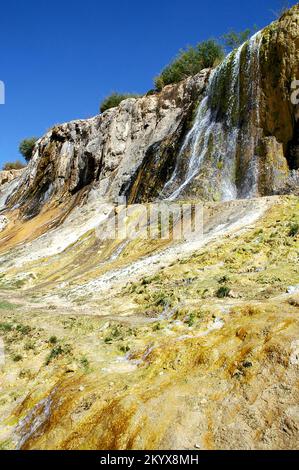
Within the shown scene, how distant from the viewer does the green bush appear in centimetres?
3512

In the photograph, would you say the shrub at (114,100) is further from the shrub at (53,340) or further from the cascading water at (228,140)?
the shrub at (53,340)

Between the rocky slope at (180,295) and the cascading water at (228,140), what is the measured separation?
0.09m

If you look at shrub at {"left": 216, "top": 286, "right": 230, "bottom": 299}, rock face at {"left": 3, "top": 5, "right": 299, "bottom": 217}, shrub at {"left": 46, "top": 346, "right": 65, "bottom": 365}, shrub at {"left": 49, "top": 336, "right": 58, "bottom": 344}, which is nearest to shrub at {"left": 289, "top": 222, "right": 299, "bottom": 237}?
shrub at {"left": 216, "top": 286, "right": 230, "bottom": 299}

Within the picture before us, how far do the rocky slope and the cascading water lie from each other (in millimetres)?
93

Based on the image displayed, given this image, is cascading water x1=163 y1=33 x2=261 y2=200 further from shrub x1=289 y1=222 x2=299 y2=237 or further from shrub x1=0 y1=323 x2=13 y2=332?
shrub x1=0 y1=323 x2=13 y2=332

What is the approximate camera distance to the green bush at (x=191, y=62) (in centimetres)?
3512

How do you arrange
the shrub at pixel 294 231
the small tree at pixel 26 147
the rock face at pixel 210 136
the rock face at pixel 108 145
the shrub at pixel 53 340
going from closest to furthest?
the shrub at pixel 53 340
the shrub at pixel 294 231
the rock face at pixel 210 136
the rock face at pixel 108 145
the small tree at pixel 26 147

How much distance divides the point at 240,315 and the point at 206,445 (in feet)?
10.9

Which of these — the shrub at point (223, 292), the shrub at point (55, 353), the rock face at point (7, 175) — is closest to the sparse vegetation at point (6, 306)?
the shrub at point (55, 353)

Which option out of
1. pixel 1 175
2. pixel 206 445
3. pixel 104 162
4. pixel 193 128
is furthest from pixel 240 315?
pixel 1 175

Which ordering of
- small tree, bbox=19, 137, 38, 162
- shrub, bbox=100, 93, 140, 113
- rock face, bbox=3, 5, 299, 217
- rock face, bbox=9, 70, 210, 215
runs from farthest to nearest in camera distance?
1. small tree, bbox=19, 137, 38, 162
2. shrub, bbox=100, 93, 140, 113
3. rock face, bbox=9, 70, 210, 215
4. rock face, bbox=3, 5, 299, 217

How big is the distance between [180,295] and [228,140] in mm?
14876

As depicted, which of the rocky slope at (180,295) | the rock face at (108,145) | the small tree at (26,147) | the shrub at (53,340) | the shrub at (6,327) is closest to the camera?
the rocky slope at (180,295)
